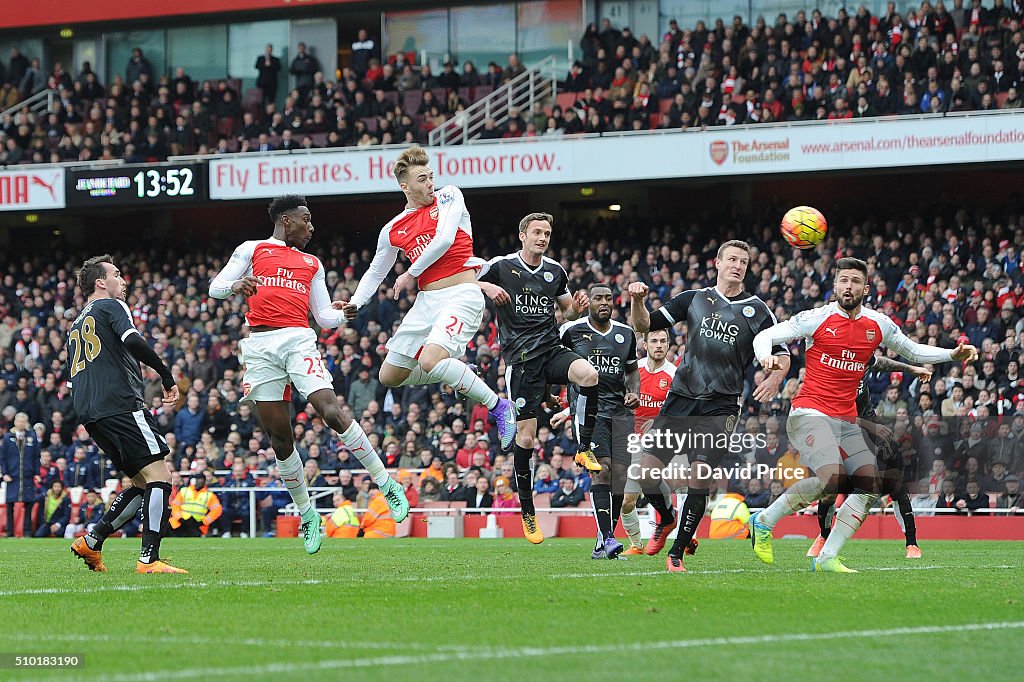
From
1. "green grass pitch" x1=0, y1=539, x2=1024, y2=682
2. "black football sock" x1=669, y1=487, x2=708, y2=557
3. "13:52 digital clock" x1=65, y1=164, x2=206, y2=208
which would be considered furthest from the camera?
"13:52 digital clock" x1=65, y1=164, x2=206, y2=208

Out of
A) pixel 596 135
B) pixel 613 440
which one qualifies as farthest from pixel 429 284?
pixel 596 135

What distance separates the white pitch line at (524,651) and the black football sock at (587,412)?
6.00 meters

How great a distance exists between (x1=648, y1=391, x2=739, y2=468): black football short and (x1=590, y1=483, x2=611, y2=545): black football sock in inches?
51.2

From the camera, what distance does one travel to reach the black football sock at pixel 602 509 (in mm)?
11812

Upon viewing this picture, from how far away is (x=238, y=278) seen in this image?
10.6m

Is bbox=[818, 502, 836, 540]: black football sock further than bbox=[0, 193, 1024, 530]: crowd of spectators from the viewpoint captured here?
No

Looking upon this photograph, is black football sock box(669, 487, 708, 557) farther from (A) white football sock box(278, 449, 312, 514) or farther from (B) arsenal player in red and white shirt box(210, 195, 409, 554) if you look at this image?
(A) white football sock box(278, 449, 312, 514)

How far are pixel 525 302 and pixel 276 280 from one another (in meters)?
2.23

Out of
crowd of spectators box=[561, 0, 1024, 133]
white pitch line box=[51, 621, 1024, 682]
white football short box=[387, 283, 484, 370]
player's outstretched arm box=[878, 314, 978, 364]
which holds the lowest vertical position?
white pitch line box=[51, 621, 1024, 682]

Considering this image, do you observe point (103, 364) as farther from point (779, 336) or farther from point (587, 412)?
point (779, 336)

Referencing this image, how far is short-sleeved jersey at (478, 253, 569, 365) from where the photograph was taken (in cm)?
1186

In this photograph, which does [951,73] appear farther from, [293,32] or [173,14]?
[173,14]

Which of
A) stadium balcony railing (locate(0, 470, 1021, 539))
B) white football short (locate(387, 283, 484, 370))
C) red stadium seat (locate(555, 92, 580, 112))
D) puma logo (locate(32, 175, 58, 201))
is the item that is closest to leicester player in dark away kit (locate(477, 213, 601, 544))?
white football short (locate(387, 283, 484, 370))

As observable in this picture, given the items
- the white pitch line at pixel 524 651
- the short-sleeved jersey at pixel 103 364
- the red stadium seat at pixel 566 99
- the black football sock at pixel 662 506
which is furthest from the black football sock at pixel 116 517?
the red stadium seat at pixel 566 99
